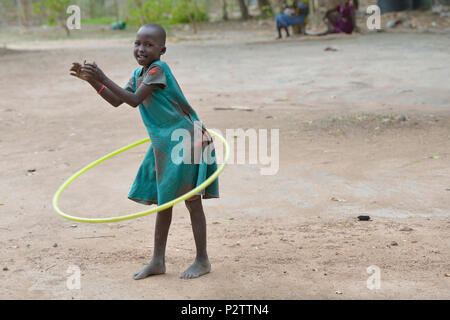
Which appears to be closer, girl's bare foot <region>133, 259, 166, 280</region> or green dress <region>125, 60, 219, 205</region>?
green dress <region>125, 60, 219, 205</region>

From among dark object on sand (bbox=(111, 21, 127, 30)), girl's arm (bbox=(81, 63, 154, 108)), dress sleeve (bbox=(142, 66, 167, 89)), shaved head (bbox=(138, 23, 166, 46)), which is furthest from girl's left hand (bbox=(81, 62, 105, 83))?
dark object on sand (bbox=(111, 21, 127, 30))

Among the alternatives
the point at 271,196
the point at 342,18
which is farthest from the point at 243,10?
the point at 271,196

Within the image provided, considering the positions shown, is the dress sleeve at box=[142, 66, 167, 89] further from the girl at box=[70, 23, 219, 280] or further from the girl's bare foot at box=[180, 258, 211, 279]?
the girl's bare foot at box=[180, 258, 211, 279]

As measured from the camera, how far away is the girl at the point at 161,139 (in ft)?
11.6

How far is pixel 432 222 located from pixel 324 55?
36.8 feet

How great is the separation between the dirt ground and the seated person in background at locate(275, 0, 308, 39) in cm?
816

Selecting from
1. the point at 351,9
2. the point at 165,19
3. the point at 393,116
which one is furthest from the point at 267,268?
the point at 165,19

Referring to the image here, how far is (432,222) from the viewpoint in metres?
4.84

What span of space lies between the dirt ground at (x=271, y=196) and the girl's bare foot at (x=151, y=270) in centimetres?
6

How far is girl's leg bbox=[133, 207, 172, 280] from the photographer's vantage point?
3842 millimetres

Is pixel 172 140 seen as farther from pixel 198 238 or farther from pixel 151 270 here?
pixel 151 270

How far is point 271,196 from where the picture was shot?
224 inches

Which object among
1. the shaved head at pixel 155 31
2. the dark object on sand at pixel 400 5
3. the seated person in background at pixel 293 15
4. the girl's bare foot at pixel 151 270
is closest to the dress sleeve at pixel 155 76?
the shaved head at pixel 155 31

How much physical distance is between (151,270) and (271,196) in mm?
2071
